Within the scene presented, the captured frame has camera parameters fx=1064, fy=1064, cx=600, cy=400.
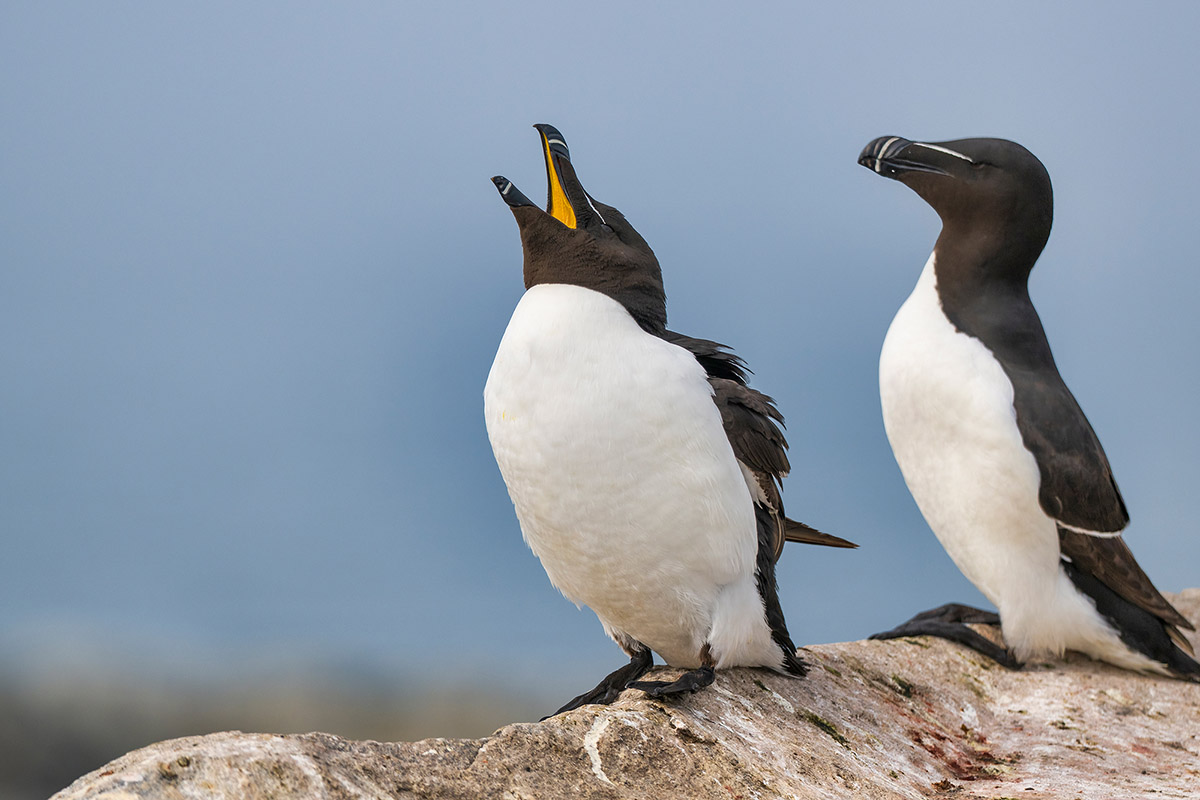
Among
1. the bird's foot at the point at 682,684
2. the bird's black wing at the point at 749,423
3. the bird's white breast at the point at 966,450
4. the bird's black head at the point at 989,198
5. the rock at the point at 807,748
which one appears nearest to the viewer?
the rock at the point at 807,748

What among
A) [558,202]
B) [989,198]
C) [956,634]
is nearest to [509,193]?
[558,202]

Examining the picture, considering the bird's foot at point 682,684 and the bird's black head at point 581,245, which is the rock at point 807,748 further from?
the bird's black head at point 581,245

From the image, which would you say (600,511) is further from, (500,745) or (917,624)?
(917,624)

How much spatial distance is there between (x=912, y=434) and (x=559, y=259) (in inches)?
121

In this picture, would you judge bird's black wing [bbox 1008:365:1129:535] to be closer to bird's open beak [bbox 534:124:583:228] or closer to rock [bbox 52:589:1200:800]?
rock [bbox 52:589:1200:800]

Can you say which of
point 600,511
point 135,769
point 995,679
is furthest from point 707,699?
point 995,679

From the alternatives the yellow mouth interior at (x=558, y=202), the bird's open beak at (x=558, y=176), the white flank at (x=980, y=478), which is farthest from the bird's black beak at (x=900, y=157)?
the yellow mouth interior at (x=558, y=202)

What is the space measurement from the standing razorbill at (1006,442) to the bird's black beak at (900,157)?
1 cm

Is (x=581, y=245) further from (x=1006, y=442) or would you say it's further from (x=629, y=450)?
(x=1006, y=442)

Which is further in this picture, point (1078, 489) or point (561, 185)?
point (1078, 489)

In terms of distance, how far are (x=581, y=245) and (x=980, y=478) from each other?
311 cm

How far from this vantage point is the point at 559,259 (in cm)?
408

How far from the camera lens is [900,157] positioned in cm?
656

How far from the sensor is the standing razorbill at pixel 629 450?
147 inches
